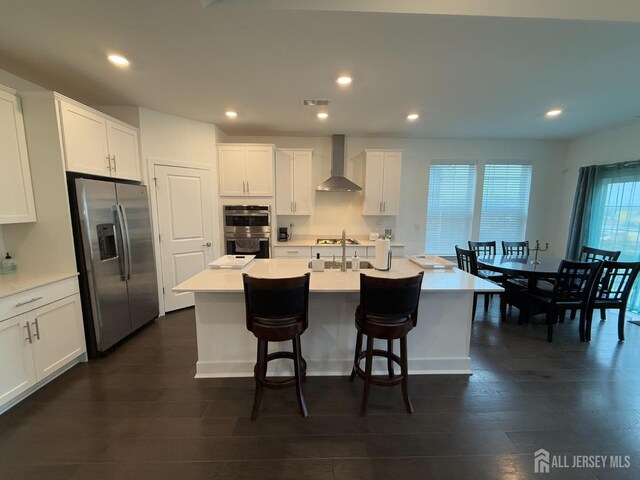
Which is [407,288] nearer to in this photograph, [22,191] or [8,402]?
[8,402]

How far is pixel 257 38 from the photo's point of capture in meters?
1.85

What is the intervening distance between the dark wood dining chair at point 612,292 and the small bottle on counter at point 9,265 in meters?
5.94

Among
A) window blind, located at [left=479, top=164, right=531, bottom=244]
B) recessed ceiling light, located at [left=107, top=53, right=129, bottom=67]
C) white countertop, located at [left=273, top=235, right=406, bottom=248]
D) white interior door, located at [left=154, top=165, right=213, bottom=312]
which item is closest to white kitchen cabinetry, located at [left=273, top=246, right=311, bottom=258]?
white countertop, located at [left=273, top=235, right=406, bottom=248]

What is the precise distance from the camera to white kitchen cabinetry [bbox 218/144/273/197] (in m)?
4.06

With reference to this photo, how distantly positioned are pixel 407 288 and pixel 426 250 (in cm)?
353

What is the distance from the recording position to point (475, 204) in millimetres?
4875

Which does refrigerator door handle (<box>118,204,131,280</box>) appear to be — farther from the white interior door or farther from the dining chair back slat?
the dining chair back slat

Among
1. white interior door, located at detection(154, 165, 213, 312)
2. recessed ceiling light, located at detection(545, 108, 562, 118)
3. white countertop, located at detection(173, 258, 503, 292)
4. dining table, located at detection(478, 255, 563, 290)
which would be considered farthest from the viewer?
white interior door, located at detection(154, 165, 213, 312)

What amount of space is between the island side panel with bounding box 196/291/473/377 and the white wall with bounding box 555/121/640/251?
154 inches

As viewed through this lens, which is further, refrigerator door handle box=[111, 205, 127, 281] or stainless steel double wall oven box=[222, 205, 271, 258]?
stainless steel double wall oven box=[222, 205, 271, 258]

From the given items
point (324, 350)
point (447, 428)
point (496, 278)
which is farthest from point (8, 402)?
point (496, 278)

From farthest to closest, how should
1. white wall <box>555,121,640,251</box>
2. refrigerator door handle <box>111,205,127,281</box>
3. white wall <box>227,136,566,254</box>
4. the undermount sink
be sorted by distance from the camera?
white wall <box>227,136,566,254</box>
white wall <box>555,121,640,251</box>
refrigerator door handle <box>111,205,127,281</box>
the undermount sink

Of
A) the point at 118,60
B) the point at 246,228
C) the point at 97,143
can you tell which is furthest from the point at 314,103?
the point at 97,143

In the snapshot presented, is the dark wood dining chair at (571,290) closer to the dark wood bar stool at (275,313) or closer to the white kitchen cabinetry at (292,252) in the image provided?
the dark wood bar stool at (275,313)
